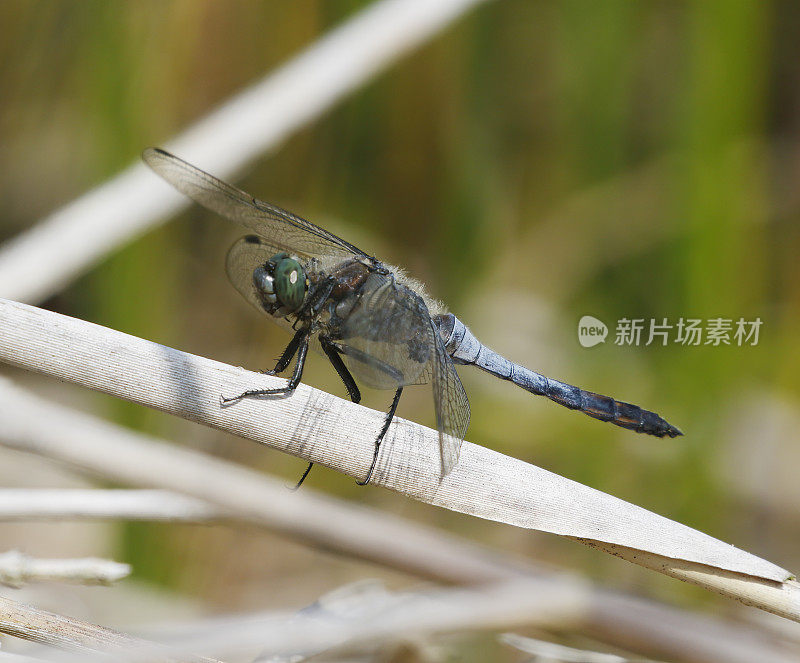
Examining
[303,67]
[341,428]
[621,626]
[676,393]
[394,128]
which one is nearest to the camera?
[341,428]

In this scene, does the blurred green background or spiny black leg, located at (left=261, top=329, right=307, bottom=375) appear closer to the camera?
spiny black leg, located at (left=261, top=329, right=307, bottom=375)

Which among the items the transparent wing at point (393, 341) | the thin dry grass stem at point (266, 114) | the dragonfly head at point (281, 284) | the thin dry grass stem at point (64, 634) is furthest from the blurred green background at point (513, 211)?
the thin dry grass stem at point (64, 634)

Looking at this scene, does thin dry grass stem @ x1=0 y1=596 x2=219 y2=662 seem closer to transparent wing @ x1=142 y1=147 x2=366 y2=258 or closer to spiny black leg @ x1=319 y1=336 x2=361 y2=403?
spiny black leg @ x1=319 y1=336 x2=361 y2=403

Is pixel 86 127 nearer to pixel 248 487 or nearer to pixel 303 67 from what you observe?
pixel 303 67

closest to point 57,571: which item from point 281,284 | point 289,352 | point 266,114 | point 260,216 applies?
point 289,352

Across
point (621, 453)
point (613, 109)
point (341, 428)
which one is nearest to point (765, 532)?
point (621, 453)

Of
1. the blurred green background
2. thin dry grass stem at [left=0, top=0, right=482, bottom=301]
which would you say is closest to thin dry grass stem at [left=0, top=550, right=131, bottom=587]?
thin dry grass stem at [left=0, top=0, right=482, bottom=301]

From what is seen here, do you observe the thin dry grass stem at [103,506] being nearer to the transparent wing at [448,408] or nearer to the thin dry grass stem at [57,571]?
the thin dry grass stem at [57,571]
